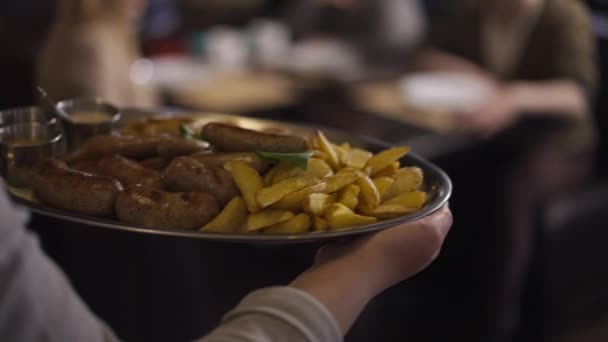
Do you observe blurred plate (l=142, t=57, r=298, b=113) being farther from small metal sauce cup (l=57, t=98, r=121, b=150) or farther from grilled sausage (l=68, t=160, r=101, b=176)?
grilled sausage (l=68, t=160, r=101, b=176)

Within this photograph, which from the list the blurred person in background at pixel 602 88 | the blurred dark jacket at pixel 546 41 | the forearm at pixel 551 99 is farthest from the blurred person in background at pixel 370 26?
the blurred person in background at pixel 602 88

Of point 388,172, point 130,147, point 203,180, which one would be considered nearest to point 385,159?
point 388,172

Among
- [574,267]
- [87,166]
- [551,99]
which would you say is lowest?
[574,267]

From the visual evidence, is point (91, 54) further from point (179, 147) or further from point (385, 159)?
point (385, 159)

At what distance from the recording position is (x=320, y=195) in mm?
790

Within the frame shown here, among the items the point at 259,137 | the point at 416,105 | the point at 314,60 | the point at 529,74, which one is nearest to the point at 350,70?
the point at 314,60

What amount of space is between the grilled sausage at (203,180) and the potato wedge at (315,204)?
0.32 ft

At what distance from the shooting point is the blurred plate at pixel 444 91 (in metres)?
2.23

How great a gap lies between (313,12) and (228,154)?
95.6 inches

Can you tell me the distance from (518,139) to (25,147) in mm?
1735

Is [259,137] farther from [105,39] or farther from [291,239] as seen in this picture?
[105,39]

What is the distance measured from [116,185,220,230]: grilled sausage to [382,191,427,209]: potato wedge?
0.68 feet

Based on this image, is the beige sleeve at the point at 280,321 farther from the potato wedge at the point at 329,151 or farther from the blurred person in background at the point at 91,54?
the blurred person in background at the point at 91,54

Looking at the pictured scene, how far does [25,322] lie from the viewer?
0.64 m
